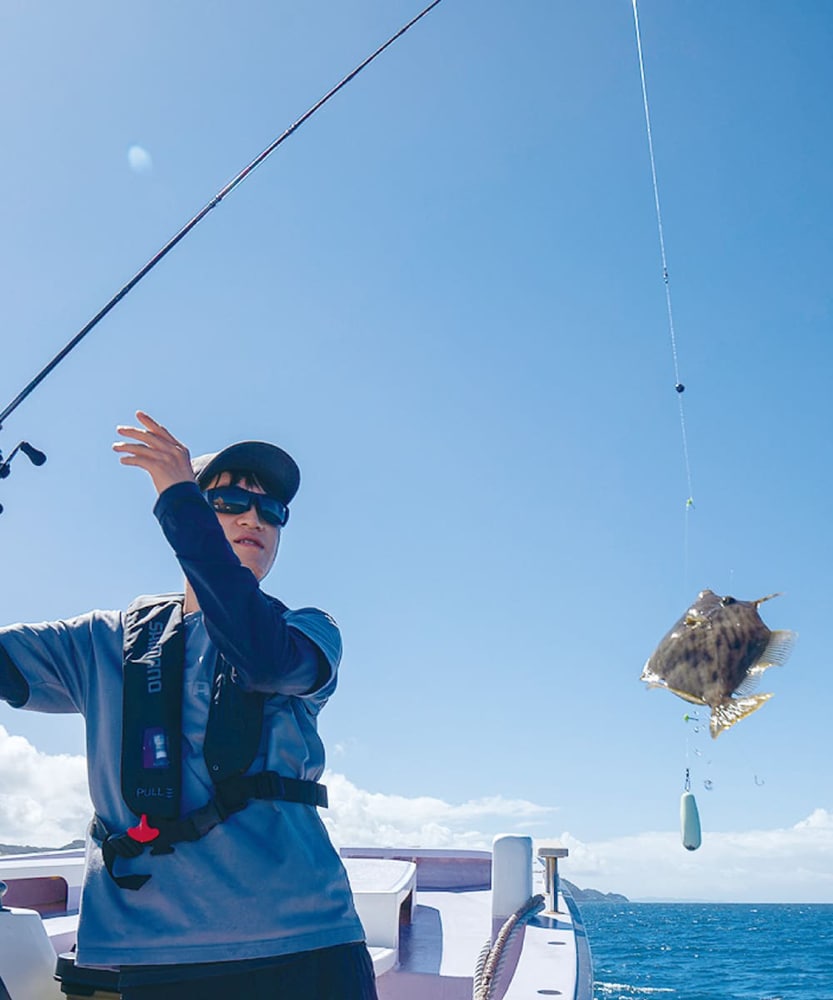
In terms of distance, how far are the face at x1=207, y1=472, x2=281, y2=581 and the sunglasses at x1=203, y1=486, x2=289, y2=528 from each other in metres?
0.01

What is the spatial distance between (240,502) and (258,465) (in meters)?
0.12

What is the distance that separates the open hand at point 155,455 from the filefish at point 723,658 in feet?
15.8

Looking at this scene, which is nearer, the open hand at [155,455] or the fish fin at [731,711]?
the open hand at [155,455]

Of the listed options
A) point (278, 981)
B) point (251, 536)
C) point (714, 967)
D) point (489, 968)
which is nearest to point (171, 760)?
point (278, 981)

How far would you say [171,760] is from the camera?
6.75ft

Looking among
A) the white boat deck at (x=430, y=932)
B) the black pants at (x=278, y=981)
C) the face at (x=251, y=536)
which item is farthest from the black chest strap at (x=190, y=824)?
the white boat deck at (x=430, y=932)

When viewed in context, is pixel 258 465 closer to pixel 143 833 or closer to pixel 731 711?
pixel 143 833

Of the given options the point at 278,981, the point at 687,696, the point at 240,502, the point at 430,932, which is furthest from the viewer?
the point at 430,932

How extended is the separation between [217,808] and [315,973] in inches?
16.6

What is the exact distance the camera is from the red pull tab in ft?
6.48

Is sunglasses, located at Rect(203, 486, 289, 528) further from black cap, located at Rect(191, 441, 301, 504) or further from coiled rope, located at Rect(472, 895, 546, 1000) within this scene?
coiled rope, located at Rect(472, 895, 546, 1000)

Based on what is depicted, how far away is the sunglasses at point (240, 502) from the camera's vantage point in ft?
8.05

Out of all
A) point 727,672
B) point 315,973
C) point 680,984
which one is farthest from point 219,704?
point 680,984

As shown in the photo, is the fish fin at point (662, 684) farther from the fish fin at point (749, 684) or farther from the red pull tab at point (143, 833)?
the red pull tab at point (143, 833)
